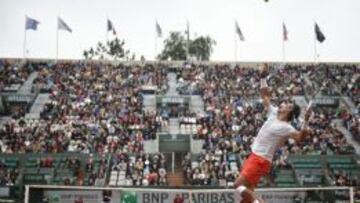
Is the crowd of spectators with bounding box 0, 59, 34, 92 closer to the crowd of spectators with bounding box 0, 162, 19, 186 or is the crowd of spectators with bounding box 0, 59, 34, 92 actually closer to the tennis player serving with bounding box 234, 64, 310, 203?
the crowd of spectators with bounding box 0, 162, 19, 186

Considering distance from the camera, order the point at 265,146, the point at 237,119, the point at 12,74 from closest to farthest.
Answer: the point at 265,146 < the point at 237,119 < the point at 12,74

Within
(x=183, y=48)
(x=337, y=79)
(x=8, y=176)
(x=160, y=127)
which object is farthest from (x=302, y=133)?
(x=183, y=48)

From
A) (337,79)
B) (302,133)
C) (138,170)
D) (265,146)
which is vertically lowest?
(138,170)

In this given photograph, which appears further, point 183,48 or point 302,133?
point 183,48

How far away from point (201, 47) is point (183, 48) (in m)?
2.96

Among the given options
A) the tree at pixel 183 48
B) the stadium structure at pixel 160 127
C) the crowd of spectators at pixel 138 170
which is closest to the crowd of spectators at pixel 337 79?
the stadium structure at pixel 160 127

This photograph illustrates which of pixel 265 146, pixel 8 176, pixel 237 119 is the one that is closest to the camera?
pixel 265 146

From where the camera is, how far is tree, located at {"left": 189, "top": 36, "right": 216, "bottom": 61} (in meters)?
82.8

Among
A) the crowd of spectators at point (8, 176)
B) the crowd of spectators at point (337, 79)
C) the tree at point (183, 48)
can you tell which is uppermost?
the tree at point (183, 48)

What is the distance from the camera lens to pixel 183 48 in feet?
267

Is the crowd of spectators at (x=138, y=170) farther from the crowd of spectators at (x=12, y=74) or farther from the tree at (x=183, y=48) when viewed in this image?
the tree at (x=183, y=48)

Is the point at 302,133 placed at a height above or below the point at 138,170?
above

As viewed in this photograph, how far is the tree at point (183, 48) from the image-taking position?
268 ft

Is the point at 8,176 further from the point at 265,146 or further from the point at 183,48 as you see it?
the point at 183,48
